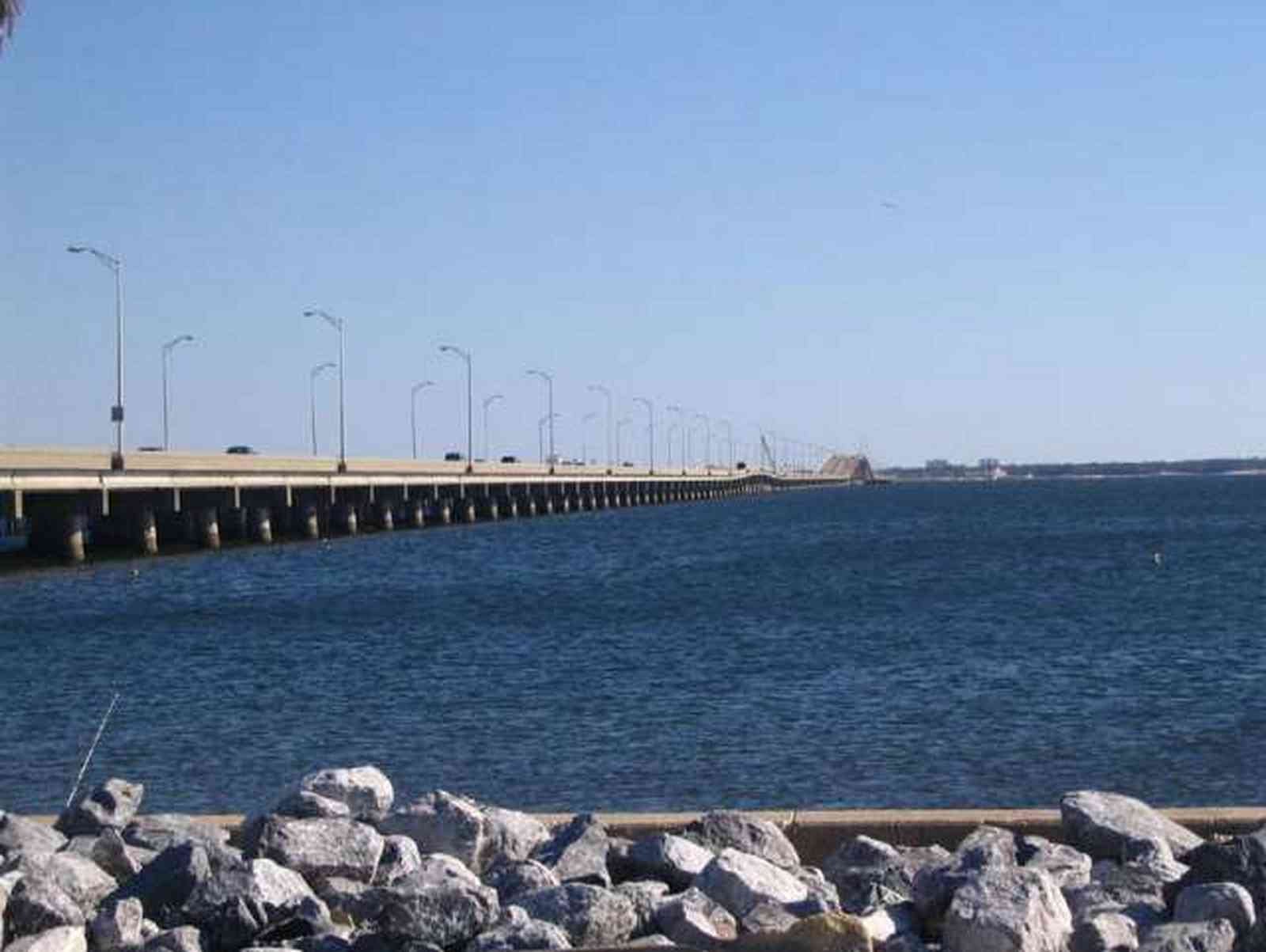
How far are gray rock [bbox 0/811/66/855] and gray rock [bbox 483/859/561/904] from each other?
278 centimetres

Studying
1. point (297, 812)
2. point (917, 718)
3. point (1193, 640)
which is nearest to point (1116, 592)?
point (1193, 640)

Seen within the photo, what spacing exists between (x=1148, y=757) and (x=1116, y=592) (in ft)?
111

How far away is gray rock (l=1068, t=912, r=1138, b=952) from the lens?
9.92 m

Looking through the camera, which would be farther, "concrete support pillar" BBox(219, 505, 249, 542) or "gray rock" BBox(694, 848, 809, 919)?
"concrete support pillar" BBox(219, 505, 249, 542)

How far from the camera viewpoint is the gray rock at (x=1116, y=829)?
12.0 meters

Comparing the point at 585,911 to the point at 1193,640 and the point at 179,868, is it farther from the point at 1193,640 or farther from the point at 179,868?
the point at 1193,640

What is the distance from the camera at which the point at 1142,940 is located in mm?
9961

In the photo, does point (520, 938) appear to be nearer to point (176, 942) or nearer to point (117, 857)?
point (176, 942)

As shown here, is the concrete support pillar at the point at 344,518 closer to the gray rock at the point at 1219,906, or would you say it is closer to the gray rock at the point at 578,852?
the gray rock at the point at 578,852

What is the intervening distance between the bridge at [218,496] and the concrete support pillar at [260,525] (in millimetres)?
50

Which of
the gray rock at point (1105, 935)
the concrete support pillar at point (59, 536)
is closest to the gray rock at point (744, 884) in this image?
the gray rock at point (1105, 935)

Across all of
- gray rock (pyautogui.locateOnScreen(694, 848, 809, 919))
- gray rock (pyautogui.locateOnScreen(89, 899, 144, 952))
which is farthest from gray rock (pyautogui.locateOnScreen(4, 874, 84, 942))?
gray rock (pyautogui.locateOnScreen(694, 848, 809, 919))

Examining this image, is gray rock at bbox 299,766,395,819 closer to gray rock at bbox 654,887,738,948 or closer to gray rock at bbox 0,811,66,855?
gray rock at bbox 0,811,66,855

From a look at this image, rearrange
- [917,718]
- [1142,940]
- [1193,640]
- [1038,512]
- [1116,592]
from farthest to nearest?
[1038,512] < [1116,592] < [1193,640] < [917,718] < [1142,940]
